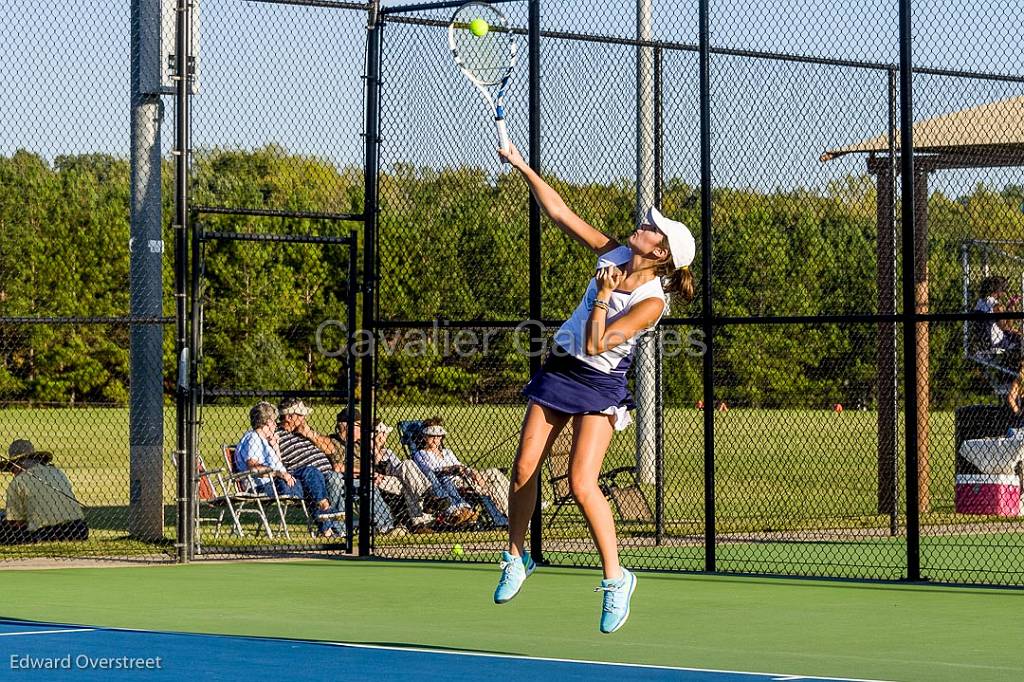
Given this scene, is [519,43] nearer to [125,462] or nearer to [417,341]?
[417,341]

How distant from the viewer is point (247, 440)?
15.3 metres

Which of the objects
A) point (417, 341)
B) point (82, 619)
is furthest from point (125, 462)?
point (82, 619)

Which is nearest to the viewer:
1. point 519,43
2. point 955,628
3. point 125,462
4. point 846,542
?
point 955,628

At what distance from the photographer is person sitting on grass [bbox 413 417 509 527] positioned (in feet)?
49.9

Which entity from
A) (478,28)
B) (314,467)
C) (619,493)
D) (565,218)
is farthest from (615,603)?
(619,493)

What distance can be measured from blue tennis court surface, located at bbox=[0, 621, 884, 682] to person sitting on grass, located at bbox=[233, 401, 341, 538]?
590 centimetres

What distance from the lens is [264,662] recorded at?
8344 mm

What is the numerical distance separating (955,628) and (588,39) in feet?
20.1

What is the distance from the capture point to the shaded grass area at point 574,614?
876 cm

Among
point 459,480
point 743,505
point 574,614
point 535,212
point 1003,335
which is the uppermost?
point 535,212

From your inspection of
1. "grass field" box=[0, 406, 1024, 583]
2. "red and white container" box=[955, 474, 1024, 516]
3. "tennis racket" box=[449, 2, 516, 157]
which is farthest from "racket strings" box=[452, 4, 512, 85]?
"red and white container" box=[955, 474, 1024, 516]

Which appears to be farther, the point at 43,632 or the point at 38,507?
the point at 38,507

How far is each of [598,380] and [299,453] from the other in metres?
7.82

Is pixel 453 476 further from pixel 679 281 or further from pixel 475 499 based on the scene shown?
pixel 679 281
